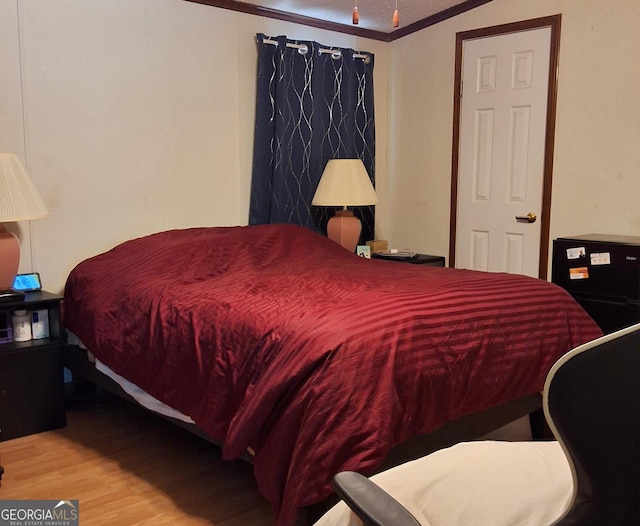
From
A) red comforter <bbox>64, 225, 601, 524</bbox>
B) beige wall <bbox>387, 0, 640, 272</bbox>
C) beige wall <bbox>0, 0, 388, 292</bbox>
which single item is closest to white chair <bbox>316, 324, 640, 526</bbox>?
red comforter <bbox>64, 225, 601, 524</bbox>

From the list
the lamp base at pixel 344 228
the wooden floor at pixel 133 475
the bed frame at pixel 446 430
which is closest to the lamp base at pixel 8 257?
the bed frame at pixel 446 430

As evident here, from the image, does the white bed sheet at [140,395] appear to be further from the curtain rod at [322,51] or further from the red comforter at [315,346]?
the curtain rod at [322,51]

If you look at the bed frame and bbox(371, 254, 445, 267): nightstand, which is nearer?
the bed frame

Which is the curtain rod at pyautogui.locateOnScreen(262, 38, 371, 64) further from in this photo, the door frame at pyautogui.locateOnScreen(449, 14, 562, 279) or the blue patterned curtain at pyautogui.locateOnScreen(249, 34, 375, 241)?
the door frame at pyautogui.locateOnScreen(449, 14, 562, 279)

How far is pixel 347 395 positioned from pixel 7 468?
1571 millimetres

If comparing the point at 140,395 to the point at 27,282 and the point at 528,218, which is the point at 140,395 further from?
the point at 528,218

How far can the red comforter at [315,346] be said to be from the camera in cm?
179

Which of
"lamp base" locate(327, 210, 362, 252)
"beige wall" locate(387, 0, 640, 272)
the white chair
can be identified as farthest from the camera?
"lamp base" locate(327, 210, 362, 252)

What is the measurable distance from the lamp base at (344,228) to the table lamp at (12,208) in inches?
73.0

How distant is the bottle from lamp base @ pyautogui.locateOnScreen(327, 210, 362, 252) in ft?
6.35

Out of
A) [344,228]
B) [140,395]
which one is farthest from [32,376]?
[344,228]

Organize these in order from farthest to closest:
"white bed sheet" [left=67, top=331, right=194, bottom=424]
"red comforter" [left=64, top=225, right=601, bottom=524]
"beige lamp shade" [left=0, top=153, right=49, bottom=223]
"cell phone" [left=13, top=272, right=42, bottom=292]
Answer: "cell phone" [left=13, top=272, right=42, bottom=292] < "beige lamp shade" [left=0, top=153, right=49, bottom=223] < "white bed sheet" [left=67, top=331, right=194, bottom=424] < "red comforter" [left=64, top=225, right=601, bottom=524]

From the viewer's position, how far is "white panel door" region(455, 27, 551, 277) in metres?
3.92

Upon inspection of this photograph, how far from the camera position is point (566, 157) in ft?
12.5
